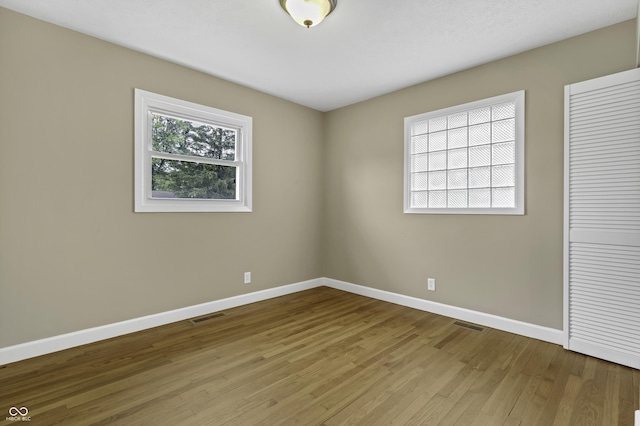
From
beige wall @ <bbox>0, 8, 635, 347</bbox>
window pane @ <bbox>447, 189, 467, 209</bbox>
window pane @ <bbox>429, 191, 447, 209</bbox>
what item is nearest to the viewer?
beige wall @ <bbox>0, 8, 635, 347</bbox>

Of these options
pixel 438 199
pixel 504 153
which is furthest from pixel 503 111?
pixel 438 199

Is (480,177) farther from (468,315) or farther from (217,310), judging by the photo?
(217,310)

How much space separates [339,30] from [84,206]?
2745 millimetres

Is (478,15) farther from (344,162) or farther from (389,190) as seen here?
(344,162)

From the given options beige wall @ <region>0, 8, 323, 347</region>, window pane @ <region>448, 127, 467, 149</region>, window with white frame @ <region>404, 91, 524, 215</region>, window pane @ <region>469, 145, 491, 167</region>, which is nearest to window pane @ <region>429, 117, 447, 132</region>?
window with white frame @ <region>404, 91, 524, 215</region>

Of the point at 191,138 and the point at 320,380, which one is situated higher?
the point at 191,138

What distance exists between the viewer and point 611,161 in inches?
94.8

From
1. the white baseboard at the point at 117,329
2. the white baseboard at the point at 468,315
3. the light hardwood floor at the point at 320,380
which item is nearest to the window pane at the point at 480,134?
the white baseboard at the point at 468,315

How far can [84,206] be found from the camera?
8.85 feet

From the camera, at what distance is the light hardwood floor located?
1775 mm

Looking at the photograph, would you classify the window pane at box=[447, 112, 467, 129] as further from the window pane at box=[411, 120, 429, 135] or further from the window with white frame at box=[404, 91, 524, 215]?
the window pane at box=[411, 120, 429, 135]

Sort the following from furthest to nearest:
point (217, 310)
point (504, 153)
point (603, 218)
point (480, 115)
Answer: point (217, 310) → point (480, 115) → point (504, 153) → point (603, 218)

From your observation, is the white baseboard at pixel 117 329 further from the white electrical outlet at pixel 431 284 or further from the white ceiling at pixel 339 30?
the white ceiling at pixel 339 30

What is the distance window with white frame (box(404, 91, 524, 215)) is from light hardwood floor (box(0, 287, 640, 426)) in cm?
135
